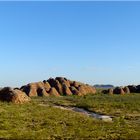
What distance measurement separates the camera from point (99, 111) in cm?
5922

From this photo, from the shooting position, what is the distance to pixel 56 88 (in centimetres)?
11369

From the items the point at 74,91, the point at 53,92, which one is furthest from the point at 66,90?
the point at 53,92

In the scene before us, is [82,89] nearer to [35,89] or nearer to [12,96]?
[35,89]

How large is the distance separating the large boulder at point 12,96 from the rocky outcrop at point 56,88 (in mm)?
31686

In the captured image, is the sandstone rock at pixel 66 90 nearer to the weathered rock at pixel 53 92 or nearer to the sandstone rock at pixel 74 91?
the sandstone rock at pixel 74 91

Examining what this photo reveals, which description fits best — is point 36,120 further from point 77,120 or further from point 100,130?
point 100,130

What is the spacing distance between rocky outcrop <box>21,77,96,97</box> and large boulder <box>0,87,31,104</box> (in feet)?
104

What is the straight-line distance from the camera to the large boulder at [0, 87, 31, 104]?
217 ft

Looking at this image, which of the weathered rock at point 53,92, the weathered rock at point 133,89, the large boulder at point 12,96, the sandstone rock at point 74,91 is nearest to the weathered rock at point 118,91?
the weathered rock at point 133,89

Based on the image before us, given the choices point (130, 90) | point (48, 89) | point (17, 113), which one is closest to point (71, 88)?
point (48, 89)

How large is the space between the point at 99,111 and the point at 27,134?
91.7 ft

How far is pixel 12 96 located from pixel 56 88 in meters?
47.4

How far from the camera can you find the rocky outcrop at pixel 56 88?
10506 cm

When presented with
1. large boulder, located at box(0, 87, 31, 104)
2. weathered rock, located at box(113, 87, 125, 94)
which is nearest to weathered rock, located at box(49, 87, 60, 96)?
weathered rock, located at box(113, 87, 125, 94)
